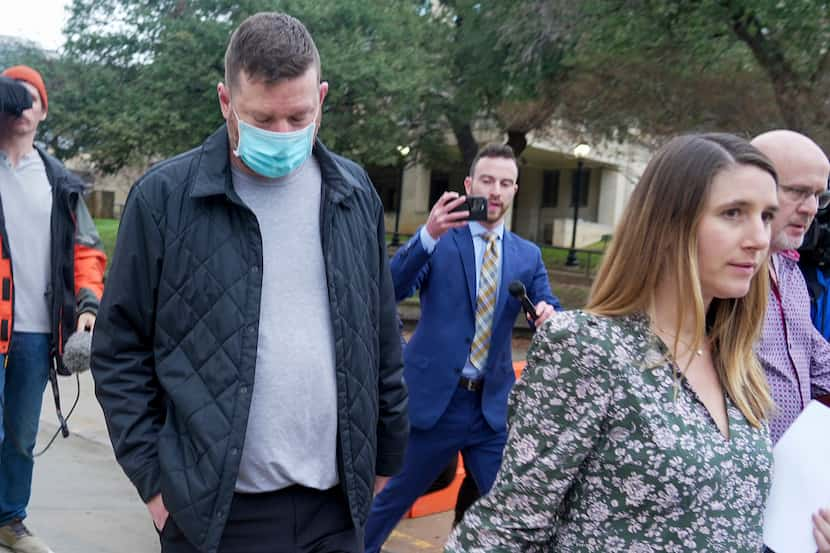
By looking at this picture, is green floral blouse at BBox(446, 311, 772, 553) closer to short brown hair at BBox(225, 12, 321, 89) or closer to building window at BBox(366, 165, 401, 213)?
A: short brown hair at BBox(225, 12, 321, 89)

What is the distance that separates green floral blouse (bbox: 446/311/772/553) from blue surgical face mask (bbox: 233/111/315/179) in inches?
37.6

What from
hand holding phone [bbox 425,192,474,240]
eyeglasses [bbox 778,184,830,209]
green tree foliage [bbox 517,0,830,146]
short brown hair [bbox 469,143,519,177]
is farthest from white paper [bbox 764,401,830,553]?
green tree foliage [bbox 517,0,830,146]

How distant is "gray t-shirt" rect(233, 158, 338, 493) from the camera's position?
242 cm

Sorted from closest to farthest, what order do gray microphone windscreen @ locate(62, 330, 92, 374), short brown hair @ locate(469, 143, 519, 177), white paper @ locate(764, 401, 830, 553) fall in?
1. white paper @ locate(764, 401, 830, 553)
2. gray microphone windscreen @ locate(62, 330, 92, 374)
3. short brown hair @ locate(469, 143, 519, 177)

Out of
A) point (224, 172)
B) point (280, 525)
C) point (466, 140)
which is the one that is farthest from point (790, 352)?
point (466, 140)

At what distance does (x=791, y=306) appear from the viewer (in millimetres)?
3023

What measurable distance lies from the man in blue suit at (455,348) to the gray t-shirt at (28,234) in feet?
5.26

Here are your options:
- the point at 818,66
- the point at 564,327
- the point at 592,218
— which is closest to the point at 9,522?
the point at 564,327

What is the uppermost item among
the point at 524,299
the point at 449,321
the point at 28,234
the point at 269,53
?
the point at 269,53

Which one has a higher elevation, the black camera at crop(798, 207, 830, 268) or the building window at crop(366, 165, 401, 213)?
the black camera at crop(798, 207, 830, 268)

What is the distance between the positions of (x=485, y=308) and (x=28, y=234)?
2111 mm

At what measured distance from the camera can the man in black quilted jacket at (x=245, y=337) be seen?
93.2 inches

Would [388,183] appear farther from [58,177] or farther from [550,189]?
[58,177]

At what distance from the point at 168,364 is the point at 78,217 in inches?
84.7
